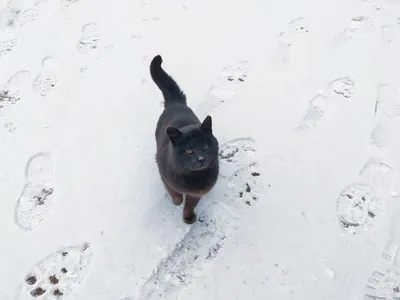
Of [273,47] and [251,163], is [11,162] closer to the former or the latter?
[251,163]

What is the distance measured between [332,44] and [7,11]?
3.75 metres

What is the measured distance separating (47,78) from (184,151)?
2.27 meters

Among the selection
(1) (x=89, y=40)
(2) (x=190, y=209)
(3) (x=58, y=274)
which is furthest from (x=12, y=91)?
(2) (x=190, y=209)

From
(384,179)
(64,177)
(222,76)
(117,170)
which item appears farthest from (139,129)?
(384,179)

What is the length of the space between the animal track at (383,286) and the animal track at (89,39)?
333 cm

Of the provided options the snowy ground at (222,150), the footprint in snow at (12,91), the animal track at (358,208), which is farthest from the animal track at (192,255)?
the footprint in snow at (12,91)

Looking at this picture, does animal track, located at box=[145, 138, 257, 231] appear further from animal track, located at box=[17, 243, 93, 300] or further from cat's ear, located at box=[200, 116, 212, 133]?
cat's ear, located at box=[200, 116, 212, 133]

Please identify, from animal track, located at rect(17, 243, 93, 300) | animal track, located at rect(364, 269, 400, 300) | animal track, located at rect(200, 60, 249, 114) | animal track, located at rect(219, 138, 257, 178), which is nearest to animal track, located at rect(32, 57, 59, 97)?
animal track, located at rect(200, 60, 249, 114)

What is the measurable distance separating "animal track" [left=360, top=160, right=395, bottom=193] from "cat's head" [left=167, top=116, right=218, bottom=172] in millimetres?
1375

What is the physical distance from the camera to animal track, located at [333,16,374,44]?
379 cm

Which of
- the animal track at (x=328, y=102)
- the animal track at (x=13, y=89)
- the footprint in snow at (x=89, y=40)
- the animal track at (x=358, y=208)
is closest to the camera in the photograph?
the animal track at (x=358, y=208)

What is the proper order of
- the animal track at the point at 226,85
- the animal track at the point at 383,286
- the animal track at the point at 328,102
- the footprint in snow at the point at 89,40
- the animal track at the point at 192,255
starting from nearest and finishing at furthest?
the animal track at the point at 383,286, the animal track at the point at 192,255, the animal track at the point at 328,102, the animal track at the point at 226,85, the footprint in snow at the point at 89,40

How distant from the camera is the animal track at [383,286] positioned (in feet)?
7.70

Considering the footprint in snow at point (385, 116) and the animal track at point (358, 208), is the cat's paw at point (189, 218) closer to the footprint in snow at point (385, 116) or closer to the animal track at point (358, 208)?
the animal track at point (358, 208)
